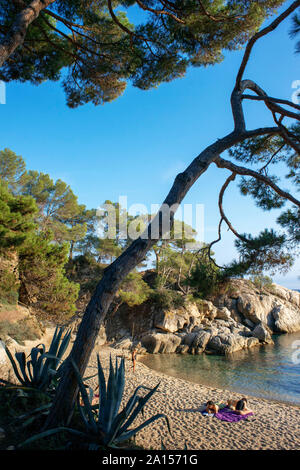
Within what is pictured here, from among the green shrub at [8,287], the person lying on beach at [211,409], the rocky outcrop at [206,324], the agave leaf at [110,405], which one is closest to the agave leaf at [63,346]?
the agave leaf at [110,405]

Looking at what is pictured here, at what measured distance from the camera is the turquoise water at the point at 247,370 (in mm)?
10562

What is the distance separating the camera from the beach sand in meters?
4.79

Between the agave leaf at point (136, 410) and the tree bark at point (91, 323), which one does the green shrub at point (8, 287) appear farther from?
the agave leaf at point (136, 410)

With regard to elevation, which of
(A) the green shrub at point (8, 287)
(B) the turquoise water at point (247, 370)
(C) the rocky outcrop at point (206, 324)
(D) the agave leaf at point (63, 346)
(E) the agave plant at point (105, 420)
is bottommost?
(B) the turquoise water at point (247, 370)

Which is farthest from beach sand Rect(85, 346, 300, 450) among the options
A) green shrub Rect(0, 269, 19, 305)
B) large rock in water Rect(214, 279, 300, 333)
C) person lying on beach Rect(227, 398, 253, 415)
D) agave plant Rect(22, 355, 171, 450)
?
large rock in water Rect(214, 279, 300, 333)

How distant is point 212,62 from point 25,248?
8.21 meters

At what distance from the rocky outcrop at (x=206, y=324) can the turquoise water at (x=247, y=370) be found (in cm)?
100

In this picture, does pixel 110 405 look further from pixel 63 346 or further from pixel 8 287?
pixel 8 287

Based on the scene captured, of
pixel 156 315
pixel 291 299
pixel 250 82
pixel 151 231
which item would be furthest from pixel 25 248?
pixel 291 299

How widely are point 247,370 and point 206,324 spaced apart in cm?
864

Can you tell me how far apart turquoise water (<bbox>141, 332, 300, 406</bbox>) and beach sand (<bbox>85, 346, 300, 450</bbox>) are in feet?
4.81

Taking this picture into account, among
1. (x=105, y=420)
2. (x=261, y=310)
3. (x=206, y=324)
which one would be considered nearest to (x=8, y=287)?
(x=105, y=420)

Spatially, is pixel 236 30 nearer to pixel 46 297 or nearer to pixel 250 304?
pixel 46 297

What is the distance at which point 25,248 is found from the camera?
29.8 feet
